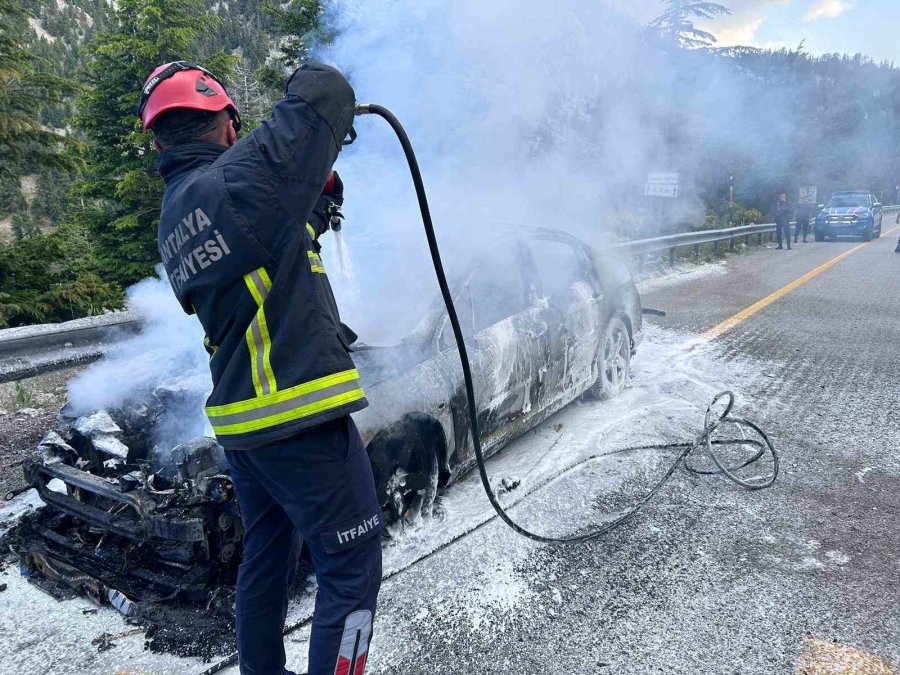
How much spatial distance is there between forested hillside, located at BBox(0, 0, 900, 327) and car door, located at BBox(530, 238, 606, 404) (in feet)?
9.21

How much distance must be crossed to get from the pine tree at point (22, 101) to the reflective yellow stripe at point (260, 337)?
30.2 ft

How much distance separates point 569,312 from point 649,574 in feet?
6.70

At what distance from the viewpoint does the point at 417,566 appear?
2.94 metres

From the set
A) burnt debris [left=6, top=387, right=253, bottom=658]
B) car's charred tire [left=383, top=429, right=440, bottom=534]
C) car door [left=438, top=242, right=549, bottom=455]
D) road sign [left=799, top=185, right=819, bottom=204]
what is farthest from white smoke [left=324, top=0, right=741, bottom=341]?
road sign [left=799, top=185, right=819, bottom=204]

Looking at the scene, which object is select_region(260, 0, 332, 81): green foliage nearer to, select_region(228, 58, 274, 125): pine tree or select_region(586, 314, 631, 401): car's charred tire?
select_region(228, 58, 274, 125): pine tree

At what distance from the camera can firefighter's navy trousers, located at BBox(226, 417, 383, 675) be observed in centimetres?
170

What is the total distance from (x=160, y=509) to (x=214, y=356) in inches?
42.3

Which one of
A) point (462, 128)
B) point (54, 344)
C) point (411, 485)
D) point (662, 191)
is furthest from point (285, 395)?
point (662, 191)

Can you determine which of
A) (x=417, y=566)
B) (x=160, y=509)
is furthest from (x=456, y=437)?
(x=160, y=509)

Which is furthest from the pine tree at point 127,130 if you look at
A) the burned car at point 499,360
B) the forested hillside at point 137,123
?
the burned car at point 499,360

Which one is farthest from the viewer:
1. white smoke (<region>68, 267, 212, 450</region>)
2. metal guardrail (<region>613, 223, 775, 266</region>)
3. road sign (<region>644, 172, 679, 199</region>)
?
road sign (<region>644, 172, 679, 199</region>)

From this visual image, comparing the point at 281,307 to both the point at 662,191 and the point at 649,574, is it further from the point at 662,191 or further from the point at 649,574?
the point at 662,191

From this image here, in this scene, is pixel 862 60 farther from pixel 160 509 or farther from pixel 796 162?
pixel 160 509

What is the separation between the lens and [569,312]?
14.5 ft
